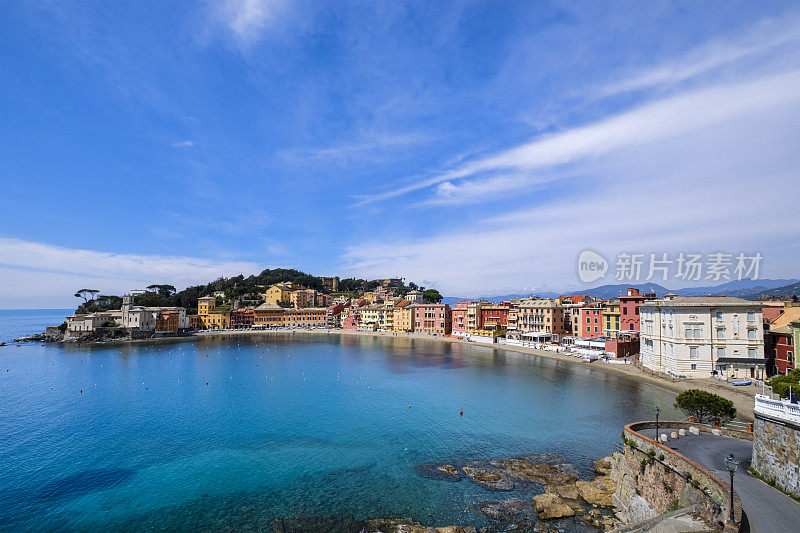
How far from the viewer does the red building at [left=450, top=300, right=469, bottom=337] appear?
95312 millimetres

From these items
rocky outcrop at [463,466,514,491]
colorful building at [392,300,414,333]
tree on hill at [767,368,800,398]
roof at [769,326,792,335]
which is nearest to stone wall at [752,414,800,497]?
tree on hill at [767,368,800,398]

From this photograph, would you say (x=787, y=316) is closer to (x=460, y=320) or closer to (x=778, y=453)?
(x=778, y=453)

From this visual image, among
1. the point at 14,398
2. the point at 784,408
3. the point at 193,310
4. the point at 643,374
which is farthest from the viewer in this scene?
the point at 193,310

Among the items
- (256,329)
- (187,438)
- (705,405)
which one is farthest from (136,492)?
(256,329)

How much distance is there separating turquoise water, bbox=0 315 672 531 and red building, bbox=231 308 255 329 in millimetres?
67751

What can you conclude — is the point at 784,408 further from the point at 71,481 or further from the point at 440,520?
the point at 71,481

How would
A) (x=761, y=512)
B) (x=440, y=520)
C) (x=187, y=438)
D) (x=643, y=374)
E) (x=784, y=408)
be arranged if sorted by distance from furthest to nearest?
1. (x=643, y=374)
2. (x=187, y=438)
3. (x=440, y=520)
4. (x=784, y=408)
5. (x=761, y=512)

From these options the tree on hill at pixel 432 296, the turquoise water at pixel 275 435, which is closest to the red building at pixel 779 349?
the turquoise water at pixel 275 435

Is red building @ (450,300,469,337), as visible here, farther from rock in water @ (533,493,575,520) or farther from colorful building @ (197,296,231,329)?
colorful building @ (197,296,231,329)

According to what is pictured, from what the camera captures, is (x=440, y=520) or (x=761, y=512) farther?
(x=440, y=520)

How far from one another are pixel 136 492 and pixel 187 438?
8833 mm

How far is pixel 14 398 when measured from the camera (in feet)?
138

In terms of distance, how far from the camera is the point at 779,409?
13.7 meters

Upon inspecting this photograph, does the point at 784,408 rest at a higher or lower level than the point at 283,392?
higher
